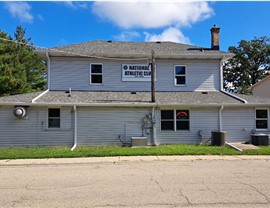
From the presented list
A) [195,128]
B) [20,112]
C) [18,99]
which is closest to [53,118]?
[20,112]

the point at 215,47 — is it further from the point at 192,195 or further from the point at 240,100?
the point at 192,195

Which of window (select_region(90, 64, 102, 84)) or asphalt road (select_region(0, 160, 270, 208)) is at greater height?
window (select_region(90, 64, 102, 84))

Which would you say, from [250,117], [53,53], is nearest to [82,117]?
[53,53]

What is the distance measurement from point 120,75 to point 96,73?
1.60 m

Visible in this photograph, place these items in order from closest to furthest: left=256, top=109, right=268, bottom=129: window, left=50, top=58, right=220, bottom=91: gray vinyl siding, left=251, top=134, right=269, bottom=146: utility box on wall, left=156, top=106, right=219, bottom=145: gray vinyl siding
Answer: left=251, top=134, right=269, bottom=146: utility box on wall → left=156, top=106, right=219, bottom=145: gray vinyl siding → left=256, top=109, right=268, bottom=129: window → left=50, top=58, right=220, bottom=91: gray vinyl siding

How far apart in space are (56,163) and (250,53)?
5100 centimetres

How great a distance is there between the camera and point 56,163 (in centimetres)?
1091

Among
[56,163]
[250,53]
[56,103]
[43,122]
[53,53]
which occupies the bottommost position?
[56,163]

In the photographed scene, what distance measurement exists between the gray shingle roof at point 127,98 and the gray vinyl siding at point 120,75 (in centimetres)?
59

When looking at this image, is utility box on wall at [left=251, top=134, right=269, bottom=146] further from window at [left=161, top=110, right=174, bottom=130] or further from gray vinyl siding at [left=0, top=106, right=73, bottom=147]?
gray vinyl siding at [left=0, top=106, right=73, bottom=147]

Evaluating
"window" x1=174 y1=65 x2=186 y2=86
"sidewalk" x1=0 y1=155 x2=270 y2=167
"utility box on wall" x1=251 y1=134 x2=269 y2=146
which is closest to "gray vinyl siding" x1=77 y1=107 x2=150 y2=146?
"window" x1=174 y1=65 x2=186 y2=86

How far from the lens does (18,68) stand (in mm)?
31938

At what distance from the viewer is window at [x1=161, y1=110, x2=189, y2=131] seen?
1694cm

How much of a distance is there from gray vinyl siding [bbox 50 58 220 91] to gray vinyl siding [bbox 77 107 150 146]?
8.63ft
